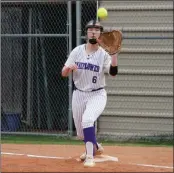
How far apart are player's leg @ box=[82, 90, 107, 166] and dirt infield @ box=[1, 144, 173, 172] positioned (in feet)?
0.83

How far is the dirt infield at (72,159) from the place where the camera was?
229 inches

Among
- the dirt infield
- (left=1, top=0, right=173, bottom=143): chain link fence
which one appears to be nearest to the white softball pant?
the dirt infield

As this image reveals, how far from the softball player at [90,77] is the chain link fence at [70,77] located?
3408 mm

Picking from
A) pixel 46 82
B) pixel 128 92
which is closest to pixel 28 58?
pixel 46 82

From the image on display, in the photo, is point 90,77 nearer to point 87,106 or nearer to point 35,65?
point 87,106

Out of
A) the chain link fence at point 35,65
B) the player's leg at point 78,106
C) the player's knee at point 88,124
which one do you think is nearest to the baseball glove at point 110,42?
the player's leg at point 78,106

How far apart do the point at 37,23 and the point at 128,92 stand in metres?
2.50

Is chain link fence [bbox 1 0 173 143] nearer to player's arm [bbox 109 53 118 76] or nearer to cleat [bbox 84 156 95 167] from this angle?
player's arm [bbox 109 53 118 76]

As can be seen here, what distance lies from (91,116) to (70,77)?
3888 millimetres

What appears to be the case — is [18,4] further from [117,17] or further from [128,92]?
[128,92]

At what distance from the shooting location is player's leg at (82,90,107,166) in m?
6.05

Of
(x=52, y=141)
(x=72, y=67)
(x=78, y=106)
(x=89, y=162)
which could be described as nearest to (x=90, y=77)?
(x=72, y=67)

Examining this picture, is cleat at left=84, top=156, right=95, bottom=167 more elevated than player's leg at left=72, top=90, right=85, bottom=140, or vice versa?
player's leg at left=72, top=90, right=85, bottom=140

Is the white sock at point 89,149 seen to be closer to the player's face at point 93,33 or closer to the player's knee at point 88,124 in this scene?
the player's knee at point 88,124
